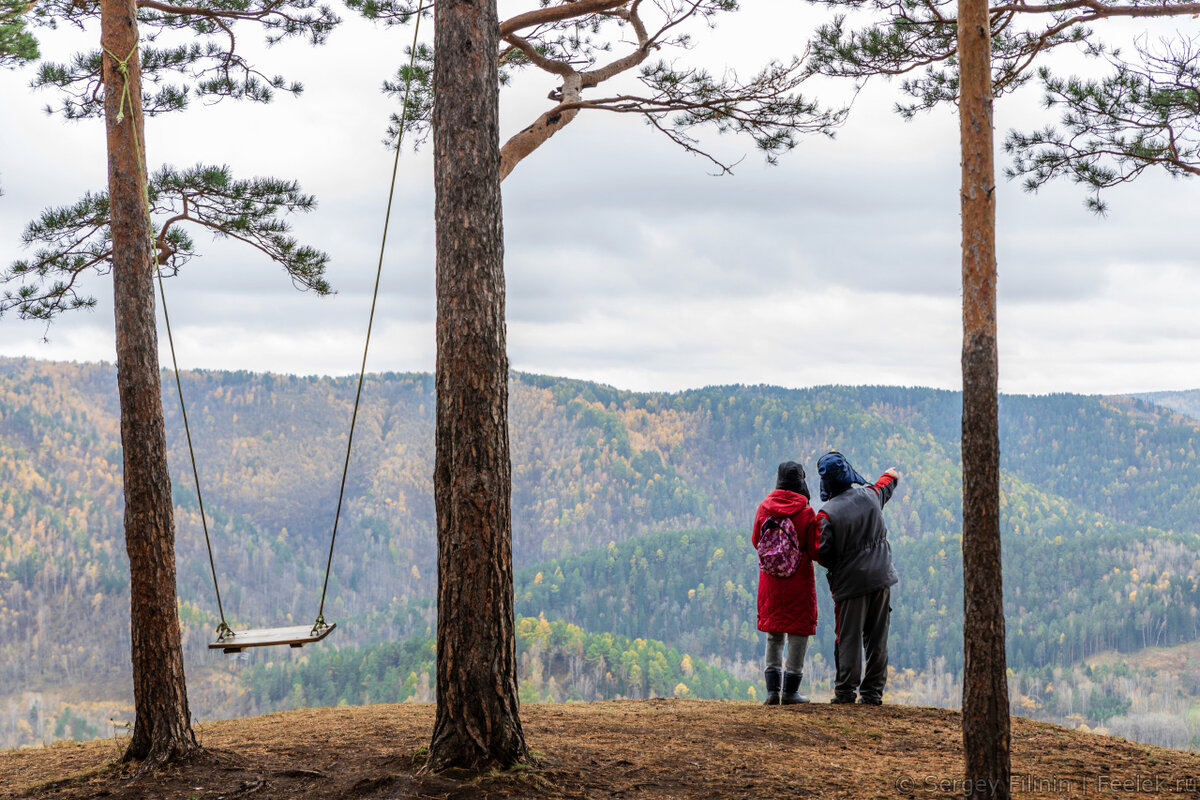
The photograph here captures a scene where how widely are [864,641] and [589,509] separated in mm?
120979

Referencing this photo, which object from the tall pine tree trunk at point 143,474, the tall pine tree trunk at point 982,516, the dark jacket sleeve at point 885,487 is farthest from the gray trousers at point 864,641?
the tall pine tree trunk at point 143,474

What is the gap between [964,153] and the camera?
11.2 feet

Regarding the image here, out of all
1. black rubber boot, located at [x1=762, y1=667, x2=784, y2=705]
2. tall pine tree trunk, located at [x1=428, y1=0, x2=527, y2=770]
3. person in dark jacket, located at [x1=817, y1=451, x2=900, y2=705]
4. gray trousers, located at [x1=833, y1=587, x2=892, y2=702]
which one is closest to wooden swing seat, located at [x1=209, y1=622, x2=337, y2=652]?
tall pine tree trunk, located at [x1=428, y1=0, x2=527, y2=770]

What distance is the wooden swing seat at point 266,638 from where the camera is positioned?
400 cm

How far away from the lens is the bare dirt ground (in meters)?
3.50

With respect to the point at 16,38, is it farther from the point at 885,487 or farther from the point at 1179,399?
the point at 1179,399

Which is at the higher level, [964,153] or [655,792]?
[964,153]

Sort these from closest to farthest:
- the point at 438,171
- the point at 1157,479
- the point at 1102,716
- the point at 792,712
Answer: the point at 438,171, the point at 792,712, the point at 1102,716, the point at 1157,479

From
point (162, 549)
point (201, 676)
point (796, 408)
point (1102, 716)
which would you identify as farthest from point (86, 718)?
point (796, 408)

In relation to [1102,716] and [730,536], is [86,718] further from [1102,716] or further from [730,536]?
[1102,716]

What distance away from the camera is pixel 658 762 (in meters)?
3.96

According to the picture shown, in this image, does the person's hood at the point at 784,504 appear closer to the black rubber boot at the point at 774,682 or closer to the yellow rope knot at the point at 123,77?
the black rubber boot at the point at 774,682

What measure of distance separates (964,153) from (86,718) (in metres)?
92.1

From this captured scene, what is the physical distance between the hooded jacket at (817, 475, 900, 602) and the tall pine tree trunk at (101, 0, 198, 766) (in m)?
3.64
